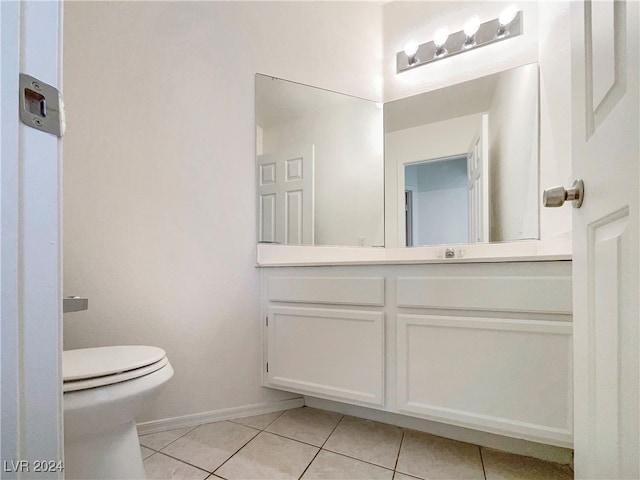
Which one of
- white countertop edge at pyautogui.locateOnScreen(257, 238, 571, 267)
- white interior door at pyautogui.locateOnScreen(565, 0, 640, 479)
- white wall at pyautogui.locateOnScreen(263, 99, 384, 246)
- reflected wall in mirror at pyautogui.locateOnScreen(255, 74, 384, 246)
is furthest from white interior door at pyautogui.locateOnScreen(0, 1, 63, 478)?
white wall at pyautogui.locateOnScreen(263, 99, 384, 246)

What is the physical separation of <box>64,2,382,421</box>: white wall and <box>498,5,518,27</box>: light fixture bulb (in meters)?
Result: 1.16

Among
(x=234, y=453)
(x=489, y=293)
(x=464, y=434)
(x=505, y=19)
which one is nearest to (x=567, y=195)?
(x=489, y=293)

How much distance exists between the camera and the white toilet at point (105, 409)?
927 millimetres

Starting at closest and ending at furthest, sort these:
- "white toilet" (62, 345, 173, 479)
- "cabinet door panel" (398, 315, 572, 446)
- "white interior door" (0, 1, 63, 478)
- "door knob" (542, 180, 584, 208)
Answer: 1. "white interior door" (0, 1, 63, 478)
2. "door knob" (542, 180, 584, 208)
3. "white toilet" (62, 345, 173, 479)
4. "cabinet door panel" (398, 315, 572, 446)

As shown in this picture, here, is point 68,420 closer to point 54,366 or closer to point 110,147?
point 54,366

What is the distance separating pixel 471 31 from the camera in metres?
1.88

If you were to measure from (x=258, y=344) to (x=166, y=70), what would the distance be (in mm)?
1433

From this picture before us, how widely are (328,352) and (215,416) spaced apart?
2.16 ft

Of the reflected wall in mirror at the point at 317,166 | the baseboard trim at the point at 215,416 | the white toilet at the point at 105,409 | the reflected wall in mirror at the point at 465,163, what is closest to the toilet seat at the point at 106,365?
the white toilet at the point at 105,409

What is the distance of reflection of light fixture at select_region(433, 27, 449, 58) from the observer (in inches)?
77.3

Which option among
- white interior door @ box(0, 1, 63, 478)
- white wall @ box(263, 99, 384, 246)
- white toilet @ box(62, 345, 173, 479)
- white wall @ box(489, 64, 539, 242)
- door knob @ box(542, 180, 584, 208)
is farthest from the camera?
white wall @ box(263, 99, 384, 246)

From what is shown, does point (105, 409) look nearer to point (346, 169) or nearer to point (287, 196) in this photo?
point (287, 196)

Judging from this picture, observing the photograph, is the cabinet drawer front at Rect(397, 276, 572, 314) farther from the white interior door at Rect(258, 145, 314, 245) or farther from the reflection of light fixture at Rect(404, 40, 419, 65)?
the reflection of light fixture at Rect(404, 40, 419, 65)

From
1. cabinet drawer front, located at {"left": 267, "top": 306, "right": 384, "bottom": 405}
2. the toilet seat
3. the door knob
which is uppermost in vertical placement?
the door knob
